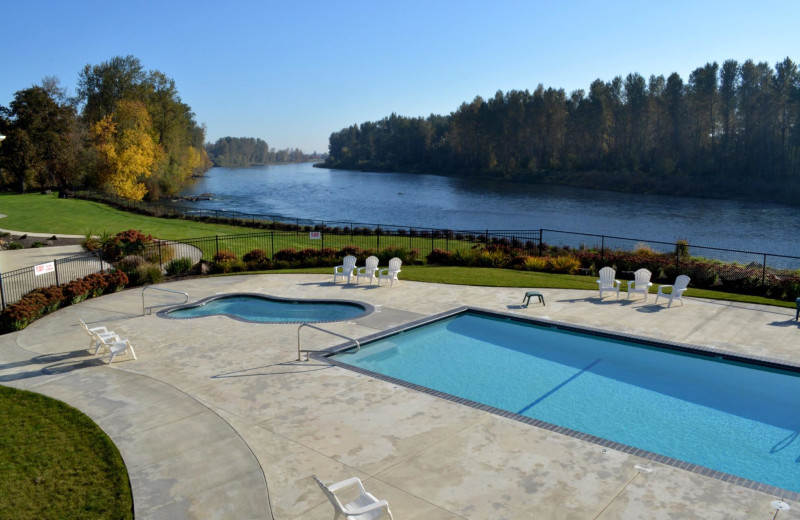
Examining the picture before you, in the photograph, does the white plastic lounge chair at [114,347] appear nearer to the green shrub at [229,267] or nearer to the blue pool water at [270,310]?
the blue pool water at [270,310]

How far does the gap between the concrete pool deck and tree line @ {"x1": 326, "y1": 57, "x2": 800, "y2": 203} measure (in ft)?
225

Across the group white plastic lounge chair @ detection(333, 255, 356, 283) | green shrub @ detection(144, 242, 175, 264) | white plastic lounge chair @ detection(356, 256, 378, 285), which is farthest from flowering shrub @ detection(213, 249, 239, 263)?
white plastic lounge chair @ detection(356, 256, 378, 285)

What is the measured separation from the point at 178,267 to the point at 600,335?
14662 millimetres

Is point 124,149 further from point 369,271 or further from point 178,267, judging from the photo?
point 369,271

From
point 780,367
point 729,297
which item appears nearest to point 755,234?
point 729,297

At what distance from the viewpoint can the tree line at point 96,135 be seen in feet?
180

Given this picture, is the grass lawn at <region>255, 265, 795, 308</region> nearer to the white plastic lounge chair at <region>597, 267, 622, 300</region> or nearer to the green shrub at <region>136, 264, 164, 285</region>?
the white plastic lounge chair at <region>597, 267, 622, 300</region>

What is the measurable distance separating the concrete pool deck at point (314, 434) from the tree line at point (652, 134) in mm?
68497

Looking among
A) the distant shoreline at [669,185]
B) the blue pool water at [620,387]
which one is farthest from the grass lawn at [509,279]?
the distant shoreline at [669,185]

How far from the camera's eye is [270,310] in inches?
647

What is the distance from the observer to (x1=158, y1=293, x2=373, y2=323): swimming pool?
15430 millimetres

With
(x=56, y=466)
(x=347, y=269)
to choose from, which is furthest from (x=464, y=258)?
(x=56, y=466)

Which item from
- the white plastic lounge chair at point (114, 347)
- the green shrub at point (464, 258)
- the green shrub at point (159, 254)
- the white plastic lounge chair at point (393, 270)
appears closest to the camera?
the white plastic lounge chair at point (114, 347)

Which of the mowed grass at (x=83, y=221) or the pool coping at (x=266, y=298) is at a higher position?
the mowed grass at (x=83, y=221)
